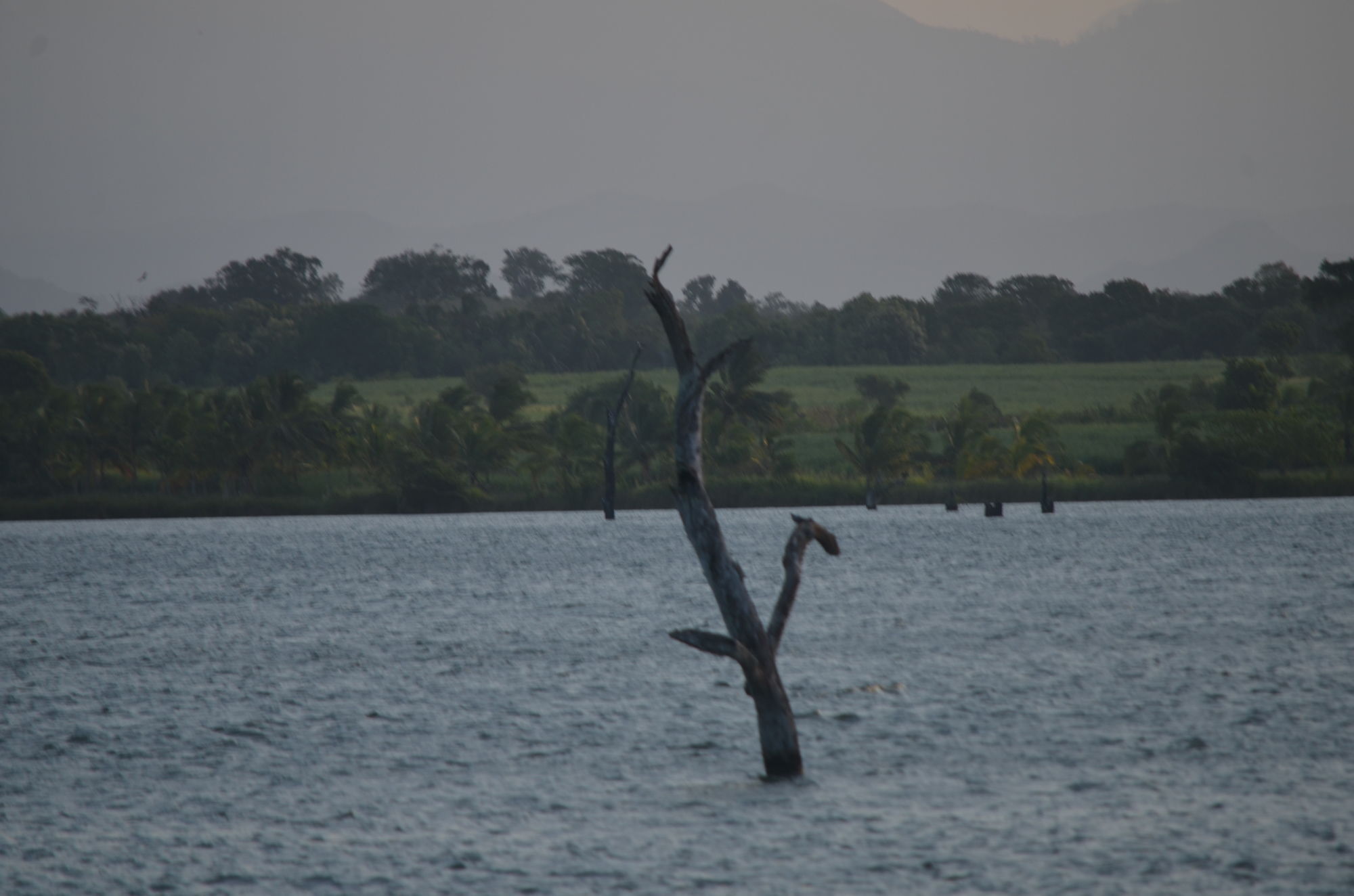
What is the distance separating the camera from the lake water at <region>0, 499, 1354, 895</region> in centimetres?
1372

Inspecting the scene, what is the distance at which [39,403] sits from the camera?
111312 millimetres

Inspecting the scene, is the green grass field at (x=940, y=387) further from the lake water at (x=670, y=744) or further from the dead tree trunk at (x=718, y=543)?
the dead tree trunk at (x=718, y=543)

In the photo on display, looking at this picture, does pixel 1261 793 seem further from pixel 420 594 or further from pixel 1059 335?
pixel 1059 335

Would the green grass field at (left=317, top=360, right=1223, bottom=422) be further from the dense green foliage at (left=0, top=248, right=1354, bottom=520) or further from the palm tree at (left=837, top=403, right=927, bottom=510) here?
the palm tree at (left=837, top=403, right=927, bottom=510)

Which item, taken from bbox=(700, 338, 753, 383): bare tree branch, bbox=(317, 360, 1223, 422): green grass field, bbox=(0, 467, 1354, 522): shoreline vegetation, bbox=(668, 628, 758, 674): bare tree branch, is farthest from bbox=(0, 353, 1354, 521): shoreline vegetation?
bbox=(668, 628, 758, 674): bare tree branch

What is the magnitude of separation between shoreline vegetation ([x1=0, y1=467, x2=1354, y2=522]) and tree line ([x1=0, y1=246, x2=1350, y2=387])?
46.2 metres

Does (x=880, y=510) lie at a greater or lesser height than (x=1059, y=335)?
lesser

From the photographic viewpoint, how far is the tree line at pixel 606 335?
151 m

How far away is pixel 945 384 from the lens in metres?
140

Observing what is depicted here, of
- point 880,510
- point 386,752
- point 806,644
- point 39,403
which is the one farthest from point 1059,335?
point 386,752

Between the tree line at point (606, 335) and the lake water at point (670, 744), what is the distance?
370 ft

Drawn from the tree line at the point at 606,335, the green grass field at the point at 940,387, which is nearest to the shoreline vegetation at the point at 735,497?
the green grass field at the point at 940,387

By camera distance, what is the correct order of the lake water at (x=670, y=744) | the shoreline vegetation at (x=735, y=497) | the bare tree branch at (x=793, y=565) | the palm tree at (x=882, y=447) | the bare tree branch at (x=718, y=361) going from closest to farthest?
the lake water at (x=670, y=744) < the bare tree branch at (x=718, y=361) < the bare tree branch at (x=793, y=565) < the palm tree at (x=882, y=447) < the shoreline vegetation at (x=735, y=497)

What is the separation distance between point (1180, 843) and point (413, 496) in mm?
88837
